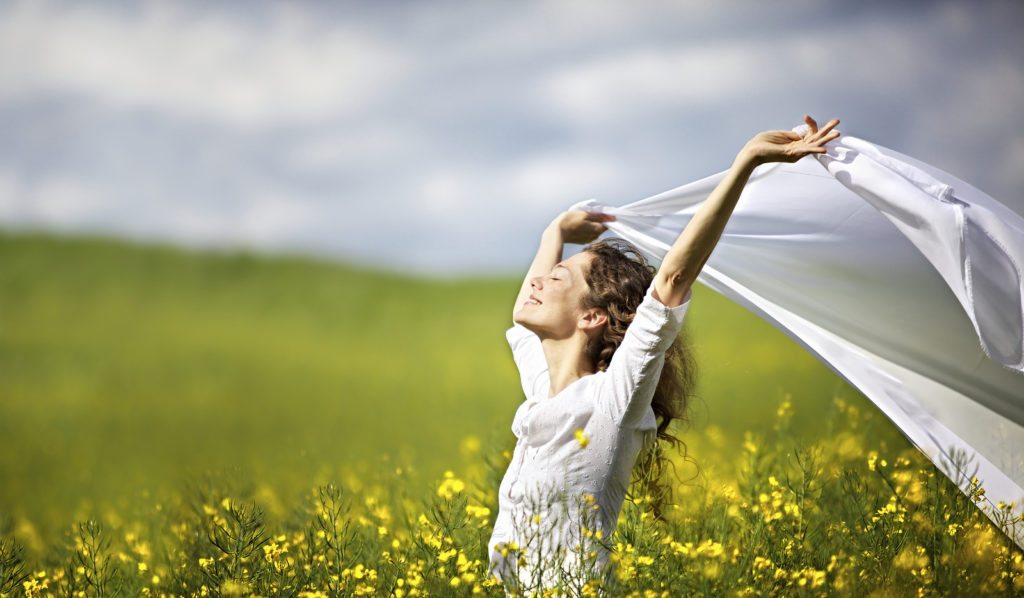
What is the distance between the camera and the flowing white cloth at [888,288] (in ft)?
11.3

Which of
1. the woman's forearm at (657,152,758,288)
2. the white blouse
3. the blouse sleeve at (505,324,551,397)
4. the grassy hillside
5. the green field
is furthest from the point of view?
the grassy hillside

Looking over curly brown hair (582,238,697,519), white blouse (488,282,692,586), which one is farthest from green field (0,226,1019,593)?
white blouse (488,282,692,586)

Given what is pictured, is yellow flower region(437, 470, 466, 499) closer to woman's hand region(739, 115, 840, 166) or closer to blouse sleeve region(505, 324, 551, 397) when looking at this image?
blouse sleeve region(505, 324, 551, 397)

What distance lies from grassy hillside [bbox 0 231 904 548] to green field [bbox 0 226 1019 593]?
0.05 m

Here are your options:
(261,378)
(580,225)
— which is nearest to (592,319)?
(580,225)

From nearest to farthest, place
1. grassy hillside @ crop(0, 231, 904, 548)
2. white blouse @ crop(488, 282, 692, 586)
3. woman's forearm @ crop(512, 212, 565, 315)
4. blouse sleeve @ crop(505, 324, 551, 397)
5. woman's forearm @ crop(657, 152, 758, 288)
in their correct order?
woman's forearm @ crop(657, 152, 758, 288) < white blouse @ crop(488, 282, 692, 586) < blouse sleeve @ crop(505, 324, 551, 397) < woman's forearm @ crop(512, 212, 565, 315) < grassy hillside @ crop(0, 231, 904, 548)

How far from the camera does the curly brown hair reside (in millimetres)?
3432

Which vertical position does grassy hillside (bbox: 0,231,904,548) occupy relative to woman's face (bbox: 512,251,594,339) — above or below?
below

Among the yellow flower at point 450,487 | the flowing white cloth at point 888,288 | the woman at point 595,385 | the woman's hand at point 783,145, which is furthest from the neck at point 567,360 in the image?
the flowing white cloth at point 888,288

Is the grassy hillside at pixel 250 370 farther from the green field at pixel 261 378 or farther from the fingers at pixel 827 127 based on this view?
the fingers at pixel 827 127

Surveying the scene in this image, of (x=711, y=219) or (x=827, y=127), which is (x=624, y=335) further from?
(x=827, y=127)

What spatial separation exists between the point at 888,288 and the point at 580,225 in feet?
4.50

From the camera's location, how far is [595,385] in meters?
3.20

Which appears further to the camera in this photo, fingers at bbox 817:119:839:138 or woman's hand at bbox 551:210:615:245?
woman's hand at bbox 551:210:615:245
